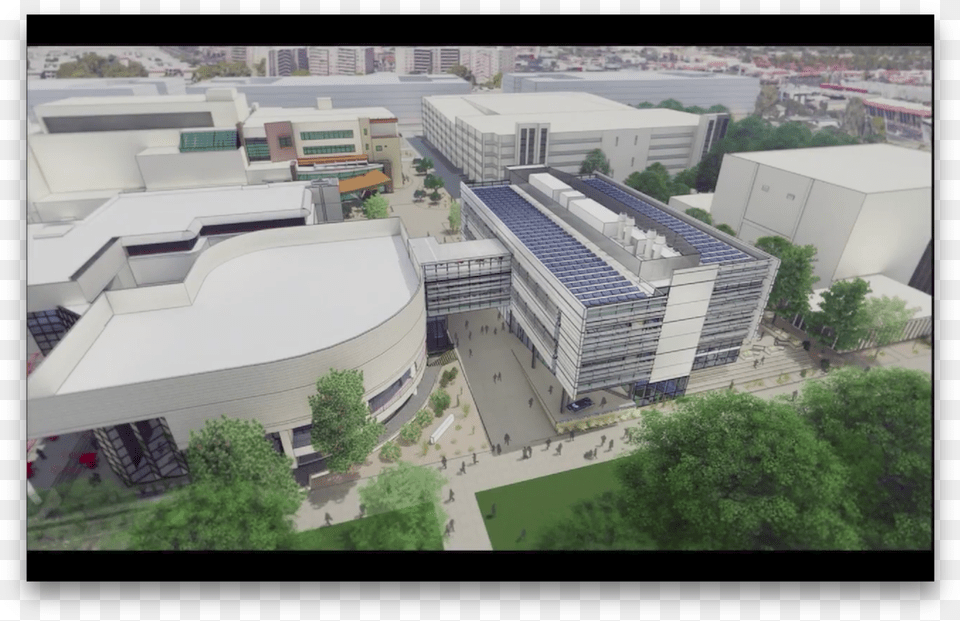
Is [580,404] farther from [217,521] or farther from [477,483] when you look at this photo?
[217,521]

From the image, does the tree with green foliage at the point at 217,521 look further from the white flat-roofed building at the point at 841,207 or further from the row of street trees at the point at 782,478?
the white flat-roofed building at the point at 841,207

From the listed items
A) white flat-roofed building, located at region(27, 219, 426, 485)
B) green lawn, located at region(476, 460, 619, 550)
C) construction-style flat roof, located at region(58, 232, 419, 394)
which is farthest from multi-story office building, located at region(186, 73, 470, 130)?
green lawn, located at region(476, 460, 619, 550)

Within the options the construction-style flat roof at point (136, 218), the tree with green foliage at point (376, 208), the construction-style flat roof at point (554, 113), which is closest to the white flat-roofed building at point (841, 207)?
the construction-style flat roof at point (554, 113)

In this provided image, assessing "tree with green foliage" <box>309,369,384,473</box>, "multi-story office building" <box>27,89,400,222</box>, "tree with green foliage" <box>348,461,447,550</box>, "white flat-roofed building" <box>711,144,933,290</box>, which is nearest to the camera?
"tree with green foliage" <box>348,461,447,550</box>

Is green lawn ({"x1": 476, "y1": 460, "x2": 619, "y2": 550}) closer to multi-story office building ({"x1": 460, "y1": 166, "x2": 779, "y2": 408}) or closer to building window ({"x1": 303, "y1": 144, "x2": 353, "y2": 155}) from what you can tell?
multi-story office building ({"x1": 460, "y1": 166, "x2": 779, "y2": 408})

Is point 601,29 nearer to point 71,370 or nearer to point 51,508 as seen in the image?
point 51,508
